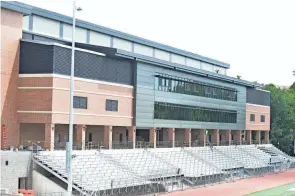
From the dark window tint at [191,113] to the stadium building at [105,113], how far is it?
0.37 feet

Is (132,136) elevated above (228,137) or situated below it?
above

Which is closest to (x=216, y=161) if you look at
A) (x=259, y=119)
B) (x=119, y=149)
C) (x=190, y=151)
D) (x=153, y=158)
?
(x=190, y=151)

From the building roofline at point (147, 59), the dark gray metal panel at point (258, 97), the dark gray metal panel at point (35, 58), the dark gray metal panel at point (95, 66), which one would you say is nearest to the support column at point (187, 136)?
the building roofline at point (147, 59)

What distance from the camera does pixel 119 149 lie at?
44.8 m

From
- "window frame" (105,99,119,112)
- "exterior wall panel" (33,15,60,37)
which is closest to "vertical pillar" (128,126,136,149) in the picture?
"window frame" (105,99,119,112)

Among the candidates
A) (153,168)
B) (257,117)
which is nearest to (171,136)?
(153,168)

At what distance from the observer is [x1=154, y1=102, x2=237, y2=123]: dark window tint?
51.5 m

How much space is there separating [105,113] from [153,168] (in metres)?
6.49

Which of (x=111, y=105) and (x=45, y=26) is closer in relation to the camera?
(x=111, y=105)

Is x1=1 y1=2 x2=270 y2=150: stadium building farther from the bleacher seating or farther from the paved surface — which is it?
the paved surface

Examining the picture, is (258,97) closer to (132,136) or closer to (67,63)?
(132,136)

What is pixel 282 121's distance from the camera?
281 feet

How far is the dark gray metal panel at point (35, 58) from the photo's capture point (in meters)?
36.9

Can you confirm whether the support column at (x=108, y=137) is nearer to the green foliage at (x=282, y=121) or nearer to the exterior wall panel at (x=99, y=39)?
the exterior wall panel at (x=99, y=39)
